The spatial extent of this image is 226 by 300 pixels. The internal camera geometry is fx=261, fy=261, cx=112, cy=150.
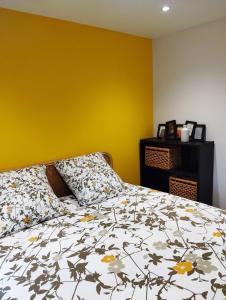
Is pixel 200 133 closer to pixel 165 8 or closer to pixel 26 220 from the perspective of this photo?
pixel 165 8

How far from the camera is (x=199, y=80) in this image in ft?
9.84

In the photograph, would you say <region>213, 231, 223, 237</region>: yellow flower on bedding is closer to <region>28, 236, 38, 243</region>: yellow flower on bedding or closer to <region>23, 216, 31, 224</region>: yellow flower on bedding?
<region>28, 236, 38, 243</region>: yellow flower on bedding

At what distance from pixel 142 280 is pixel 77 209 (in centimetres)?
107

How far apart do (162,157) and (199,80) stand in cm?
99

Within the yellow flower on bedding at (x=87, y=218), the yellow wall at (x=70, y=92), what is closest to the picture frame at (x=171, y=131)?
the yellow wall at (x=70, y=92)

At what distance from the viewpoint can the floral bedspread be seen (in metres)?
1.22

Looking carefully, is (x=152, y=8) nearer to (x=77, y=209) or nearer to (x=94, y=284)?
(x=77, y=209)

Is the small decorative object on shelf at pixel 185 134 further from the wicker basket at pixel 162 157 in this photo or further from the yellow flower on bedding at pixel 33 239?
the yellow flower on bedding at pixel 33 239

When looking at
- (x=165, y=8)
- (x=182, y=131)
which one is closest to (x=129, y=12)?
(x=165, y=8)

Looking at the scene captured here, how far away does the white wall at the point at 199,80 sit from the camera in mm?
2818

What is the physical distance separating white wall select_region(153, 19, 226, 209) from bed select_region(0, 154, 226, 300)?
3.56 feet

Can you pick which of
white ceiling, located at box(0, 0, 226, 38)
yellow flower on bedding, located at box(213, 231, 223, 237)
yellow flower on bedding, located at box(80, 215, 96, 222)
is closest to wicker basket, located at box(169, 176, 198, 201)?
yellow flower on bedding, located at box(213, 231, 223, 237)

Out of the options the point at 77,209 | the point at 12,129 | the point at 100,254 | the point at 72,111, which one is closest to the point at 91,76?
the point at 72,111

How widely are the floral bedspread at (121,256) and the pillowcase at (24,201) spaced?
7cm
